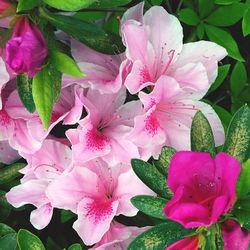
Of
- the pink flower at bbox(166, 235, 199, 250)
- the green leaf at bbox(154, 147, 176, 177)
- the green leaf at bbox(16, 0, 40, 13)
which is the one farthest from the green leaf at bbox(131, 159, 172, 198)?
the green leaf at bbox(16, 0, 40, 13)

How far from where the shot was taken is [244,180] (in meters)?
1.05

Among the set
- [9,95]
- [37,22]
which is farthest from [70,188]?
[37,22]

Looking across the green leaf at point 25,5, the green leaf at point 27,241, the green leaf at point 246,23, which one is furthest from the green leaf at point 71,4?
the green leaf at point 27,241

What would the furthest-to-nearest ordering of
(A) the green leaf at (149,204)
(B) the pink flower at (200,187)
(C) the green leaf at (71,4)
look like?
(A) the green leaf at (149,204) < (C) the green leaf at (71,4) < (B) the pink flower at (200,187)

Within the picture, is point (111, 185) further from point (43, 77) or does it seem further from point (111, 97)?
point (43, 77)

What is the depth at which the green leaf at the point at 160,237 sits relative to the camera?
1.16m

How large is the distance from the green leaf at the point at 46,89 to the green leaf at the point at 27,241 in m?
0.31

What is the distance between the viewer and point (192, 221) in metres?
0.93

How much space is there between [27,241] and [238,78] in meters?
0.61

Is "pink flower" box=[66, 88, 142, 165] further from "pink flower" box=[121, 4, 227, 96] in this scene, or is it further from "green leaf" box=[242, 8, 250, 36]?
"green leaf" box=[242, 8, 250, 36]

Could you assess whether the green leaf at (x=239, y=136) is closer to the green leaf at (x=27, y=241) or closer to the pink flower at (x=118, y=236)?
the pink flower at (x=118, y=236)

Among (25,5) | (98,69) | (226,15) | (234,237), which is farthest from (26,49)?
(226,15)

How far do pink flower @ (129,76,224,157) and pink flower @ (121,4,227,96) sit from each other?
29 mm

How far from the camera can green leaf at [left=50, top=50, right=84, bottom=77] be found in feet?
3.61
